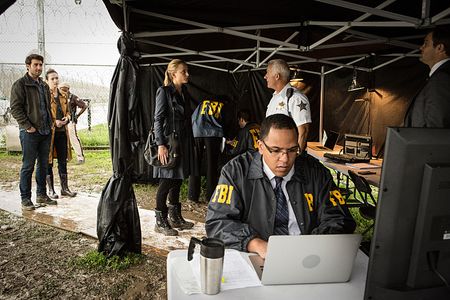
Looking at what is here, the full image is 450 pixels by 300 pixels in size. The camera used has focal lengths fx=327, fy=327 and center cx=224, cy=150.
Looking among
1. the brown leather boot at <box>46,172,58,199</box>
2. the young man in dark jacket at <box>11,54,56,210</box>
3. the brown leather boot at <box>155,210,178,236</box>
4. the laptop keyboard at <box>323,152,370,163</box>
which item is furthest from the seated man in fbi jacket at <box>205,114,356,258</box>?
the brown leather boot at <box>46,172,58,199</box>

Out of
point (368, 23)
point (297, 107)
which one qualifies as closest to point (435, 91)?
point (368, 23)

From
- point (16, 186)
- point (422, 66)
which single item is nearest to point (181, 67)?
point (422, 66)

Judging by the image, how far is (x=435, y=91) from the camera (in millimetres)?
2383

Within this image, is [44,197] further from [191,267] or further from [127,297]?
[191,267]

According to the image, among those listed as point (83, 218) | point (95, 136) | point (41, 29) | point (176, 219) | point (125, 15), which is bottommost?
point (83, 218)

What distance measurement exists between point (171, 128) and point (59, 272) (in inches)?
65.6

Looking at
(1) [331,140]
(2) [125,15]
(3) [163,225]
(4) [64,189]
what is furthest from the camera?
(1) [331,140]

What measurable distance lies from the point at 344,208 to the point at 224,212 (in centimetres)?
63

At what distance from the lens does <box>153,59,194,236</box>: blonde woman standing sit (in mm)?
3352

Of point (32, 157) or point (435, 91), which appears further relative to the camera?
point (32, 157)

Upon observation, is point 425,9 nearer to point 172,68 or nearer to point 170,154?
point 172,68

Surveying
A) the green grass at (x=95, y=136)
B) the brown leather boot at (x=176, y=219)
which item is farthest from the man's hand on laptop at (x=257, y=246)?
the green grass at (x=95, y=136)

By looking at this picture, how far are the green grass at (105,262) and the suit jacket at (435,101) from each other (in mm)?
2660

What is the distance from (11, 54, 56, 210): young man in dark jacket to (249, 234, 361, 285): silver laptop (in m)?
4.12
